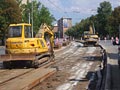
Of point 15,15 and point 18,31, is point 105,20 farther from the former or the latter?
point 18,31

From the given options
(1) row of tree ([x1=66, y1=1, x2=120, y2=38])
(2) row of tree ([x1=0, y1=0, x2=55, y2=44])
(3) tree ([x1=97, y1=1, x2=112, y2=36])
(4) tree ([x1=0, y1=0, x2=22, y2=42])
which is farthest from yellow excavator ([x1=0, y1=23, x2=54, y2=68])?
(3) tree ([x1=97, y1=1, x2=112, y2=36])

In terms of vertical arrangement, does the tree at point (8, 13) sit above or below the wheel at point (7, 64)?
above

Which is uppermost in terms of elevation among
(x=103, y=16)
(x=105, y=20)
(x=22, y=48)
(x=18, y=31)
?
(x=103, y=16)

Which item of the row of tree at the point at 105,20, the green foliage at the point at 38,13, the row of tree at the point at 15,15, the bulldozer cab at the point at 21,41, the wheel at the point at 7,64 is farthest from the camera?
the row of tree at the point at 105,20

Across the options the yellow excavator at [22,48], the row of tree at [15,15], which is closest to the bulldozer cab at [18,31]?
the yellow excavator at [22,48]

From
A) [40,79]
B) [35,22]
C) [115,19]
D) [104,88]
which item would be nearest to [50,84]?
[40,79]

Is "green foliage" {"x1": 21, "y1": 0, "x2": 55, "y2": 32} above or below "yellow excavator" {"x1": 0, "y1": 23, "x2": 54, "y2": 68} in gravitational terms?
above

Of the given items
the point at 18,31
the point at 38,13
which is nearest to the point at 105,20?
the point at 38,13

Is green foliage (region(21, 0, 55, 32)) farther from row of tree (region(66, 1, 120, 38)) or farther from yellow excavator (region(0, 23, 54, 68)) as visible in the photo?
yellow excavator (region(0, 23, 54, 68))

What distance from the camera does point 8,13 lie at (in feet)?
316

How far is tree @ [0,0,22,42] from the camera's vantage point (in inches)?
3665

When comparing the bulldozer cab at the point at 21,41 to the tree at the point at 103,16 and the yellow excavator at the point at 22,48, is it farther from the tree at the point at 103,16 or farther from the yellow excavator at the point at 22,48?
the tree at the point at 103,16

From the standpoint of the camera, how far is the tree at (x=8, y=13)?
3665 inches

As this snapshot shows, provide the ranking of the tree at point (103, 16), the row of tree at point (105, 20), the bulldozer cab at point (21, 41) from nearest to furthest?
the bulldozer cab at point (21, 41), the row of tree at point (105, 20), the tree at point (103, 16)
